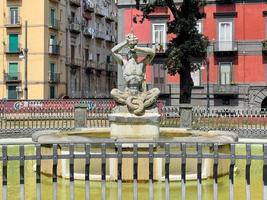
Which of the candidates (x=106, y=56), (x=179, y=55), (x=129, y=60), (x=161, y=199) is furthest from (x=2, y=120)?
(x=106, y=56)

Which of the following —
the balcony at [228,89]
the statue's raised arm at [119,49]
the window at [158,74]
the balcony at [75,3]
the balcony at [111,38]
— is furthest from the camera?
the balcony at [111,38]

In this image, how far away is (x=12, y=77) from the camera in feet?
153

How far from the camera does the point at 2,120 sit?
2481 cm

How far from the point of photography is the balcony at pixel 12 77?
4619 centimetres

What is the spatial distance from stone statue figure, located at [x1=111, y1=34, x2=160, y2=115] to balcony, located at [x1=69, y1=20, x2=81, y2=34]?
4035 centimetres

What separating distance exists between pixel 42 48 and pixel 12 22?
385 cm

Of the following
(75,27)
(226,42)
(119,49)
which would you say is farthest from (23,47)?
(119,49)

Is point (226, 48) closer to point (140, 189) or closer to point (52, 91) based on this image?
point (52, 91)

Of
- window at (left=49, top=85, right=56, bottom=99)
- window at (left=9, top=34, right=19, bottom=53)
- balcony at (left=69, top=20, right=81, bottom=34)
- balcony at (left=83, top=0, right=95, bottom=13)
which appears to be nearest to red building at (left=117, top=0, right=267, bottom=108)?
window at (left=49, top=85, right=56, bottom=99)

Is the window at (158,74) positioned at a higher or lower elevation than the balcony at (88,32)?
lower

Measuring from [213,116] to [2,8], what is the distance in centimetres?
2990

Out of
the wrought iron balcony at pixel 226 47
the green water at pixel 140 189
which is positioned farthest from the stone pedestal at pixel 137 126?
the wrought iron balcony at pixel 226 47

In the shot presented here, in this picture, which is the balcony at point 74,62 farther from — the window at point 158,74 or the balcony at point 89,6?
the window at point 158,74

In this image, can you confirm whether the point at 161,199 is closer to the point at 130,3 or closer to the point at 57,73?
the point at 130,3
